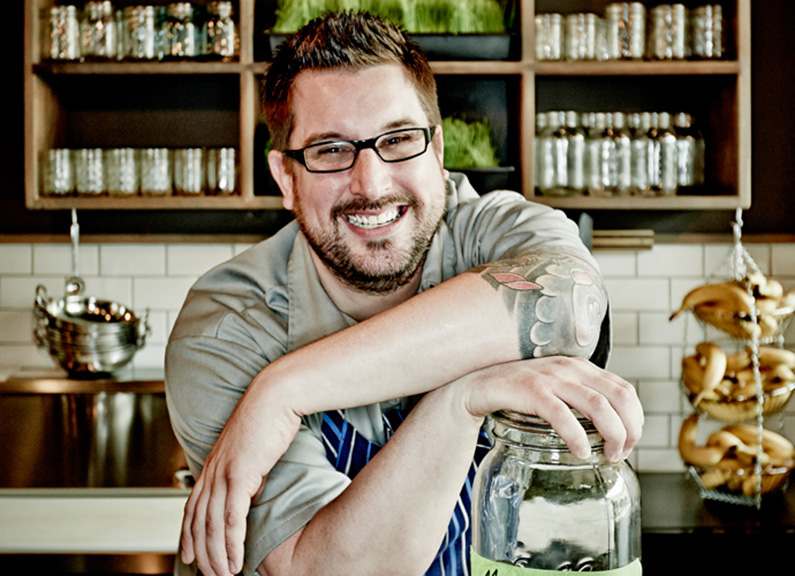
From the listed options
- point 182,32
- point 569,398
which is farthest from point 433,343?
point 182,32

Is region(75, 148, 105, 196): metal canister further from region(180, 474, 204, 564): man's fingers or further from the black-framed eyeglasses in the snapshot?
region(180, 474, 204, 564): man's fingers

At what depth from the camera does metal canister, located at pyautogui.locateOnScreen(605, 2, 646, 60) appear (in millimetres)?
2266

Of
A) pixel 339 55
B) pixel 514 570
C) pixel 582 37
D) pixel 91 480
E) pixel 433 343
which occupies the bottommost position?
pixel 91 480

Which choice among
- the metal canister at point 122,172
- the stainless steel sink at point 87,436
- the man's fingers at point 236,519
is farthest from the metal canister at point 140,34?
the man's fingers at point 236,519

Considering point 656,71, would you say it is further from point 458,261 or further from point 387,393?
point 387,393

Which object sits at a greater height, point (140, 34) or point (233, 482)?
point (140, 34)

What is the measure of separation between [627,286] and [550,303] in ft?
5.83

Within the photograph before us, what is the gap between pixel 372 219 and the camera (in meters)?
1.18

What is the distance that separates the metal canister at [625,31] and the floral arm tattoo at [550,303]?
1.55 metres

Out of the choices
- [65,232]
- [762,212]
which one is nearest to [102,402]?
[65,232]

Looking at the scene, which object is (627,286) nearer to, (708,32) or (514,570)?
(708,32)

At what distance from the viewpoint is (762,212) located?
2.59m

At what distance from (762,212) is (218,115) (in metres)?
1.86

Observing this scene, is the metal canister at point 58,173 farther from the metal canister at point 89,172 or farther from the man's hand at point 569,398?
the man's hand at point 569,398
